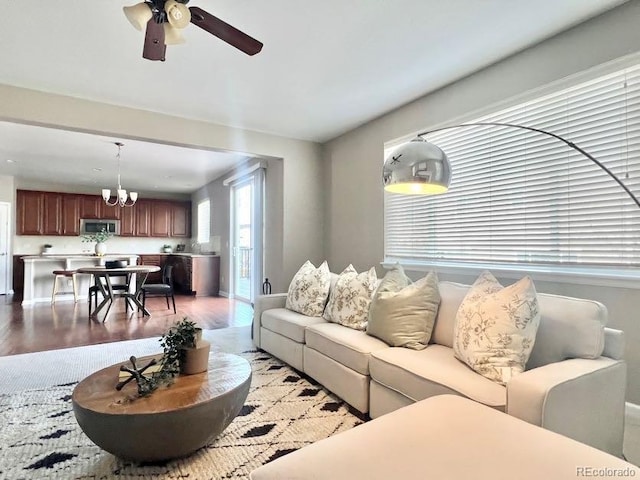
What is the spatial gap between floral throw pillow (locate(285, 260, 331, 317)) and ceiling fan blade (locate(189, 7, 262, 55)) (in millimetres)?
2052

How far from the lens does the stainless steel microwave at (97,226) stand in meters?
8.31

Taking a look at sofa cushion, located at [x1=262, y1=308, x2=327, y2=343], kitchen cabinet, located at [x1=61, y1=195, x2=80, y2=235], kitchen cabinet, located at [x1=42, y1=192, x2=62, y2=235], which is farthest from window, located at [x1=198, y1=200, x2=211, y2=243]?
sofa cushion, located at [x1=262, y1=308, x2=327, y2=343]

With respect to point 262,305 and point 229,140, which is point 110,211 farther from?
point 262,305

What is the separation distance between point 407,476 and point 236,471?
1103 mm

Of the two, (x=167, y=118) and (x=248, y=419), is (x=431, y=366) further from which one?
(x=167, y=118)

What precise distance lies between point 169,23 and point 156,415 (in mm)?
1881

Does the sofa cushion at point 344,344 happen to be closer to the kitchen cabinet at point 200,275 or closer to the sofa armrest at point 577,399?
the sofa armrest at point 577,399

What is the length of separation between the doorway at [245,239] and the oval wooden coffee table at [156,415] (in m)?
3.99

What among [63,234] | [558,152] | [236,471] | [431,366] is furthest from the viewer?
[63,234]

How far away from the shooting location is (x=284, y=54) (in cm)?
266

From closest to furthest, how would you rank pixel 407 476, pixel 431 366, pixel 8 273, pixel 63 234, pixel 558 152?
pixel 407 476
pixel 431 366
pixel 558 152
pixel 8 273
pixel 63 234

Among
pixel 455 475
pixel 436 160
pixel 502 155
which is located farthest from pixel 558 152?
pixel 455 475

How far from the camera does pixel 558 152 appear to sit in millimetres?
2434

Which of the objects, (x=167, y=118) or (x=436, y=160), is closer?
(x=436, y=160)
